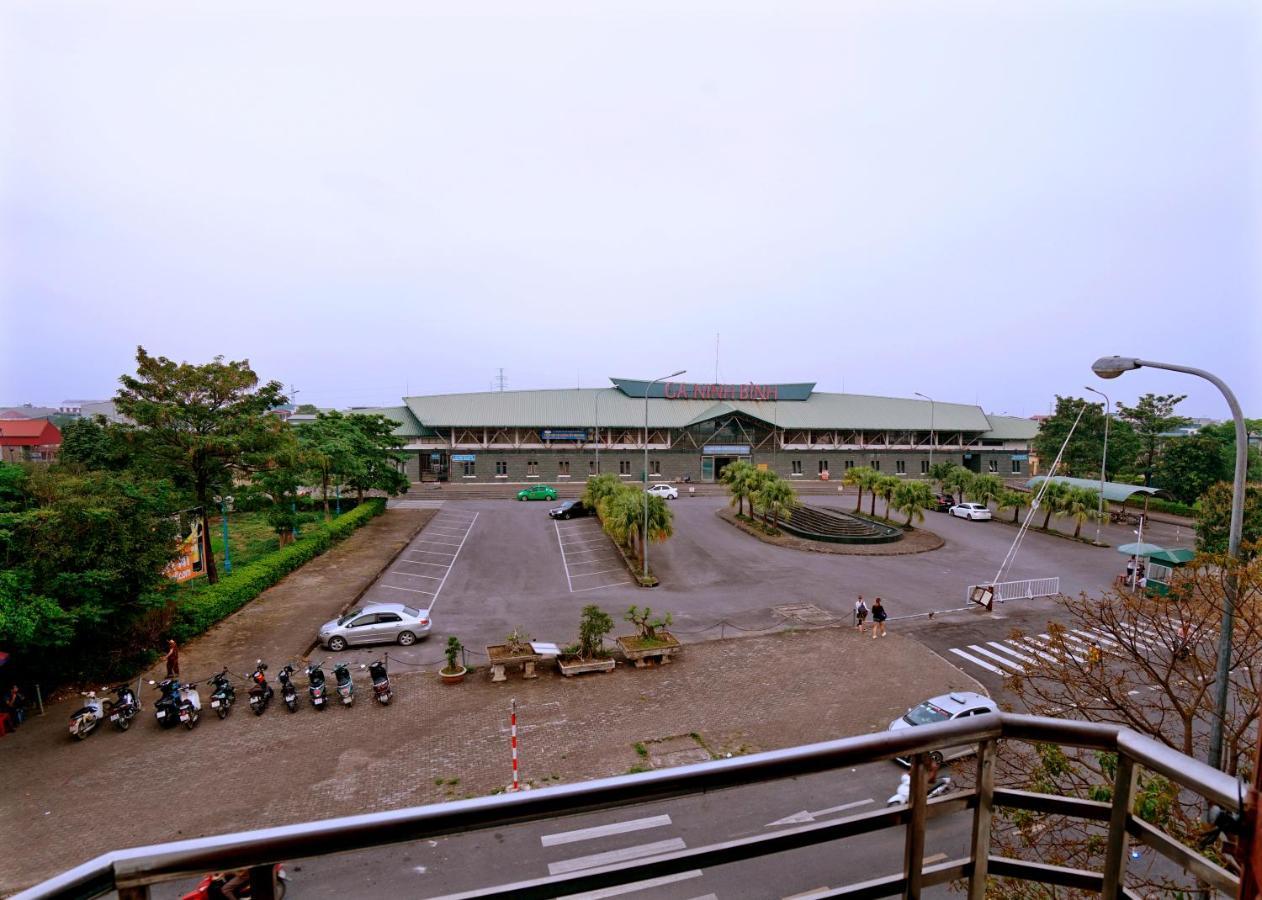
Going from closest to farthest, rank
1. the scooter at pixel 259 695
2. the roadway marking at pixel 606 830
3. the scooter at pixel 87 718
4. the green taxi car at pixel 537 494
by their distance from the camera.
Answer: the roadway marking at pixel 606 830
the scooter at pixel 87 718
the scooter at pixel 259 695
the green taxi car at pixel 537 494

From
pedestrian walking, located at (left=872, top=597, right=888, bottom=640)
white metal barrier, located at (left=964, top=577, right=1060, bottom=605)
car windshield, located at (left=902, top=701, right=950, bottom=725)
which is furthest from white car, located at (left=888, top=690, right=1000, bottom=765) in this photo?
white metal barrier, located at (left=964, top=577, right=1060, bottom=605)

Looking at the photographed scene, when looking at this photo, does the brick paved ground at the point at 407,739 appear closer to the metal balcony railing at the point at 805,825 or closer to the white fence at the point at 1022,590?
the white fence at the point at 1022,590

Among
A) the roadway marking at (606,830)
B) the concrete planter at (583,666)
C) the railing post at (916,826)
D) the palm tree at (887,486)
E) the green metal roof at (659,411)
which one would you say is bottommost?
the concrete planter at (583,666)

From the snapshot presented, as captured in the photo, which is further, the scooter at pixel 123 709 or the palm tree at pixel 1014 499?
the palm tree at pixel 1014 499

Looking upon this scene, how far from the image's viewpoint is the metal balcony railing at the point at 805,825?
1473mm

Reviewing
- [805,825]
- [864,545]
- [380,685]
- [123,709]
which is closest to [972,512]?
[864,545]

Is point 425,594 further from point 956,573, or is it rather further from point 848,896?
point 848,896

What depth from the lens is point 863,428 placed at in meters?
56.3

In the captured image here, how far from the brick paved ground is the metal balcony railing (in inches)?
388

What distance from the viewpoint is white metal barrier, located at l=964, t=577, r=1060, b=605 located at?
71.1 feet

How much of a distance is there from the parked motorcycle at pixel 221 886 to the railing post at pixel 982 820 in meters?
2.01

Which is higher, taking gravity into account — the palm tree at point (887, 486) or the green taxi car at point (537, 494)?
the palm tree at point (887, 486)

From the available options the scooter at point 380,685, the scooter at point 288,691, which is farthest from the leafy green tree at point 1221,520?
the scooter at point 288,691

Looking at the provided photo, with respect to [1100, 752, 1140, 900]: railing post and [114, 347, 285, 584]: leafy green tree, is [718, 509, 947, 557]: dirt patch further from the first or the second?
[1100, 752, 1140, 900]: railing post
